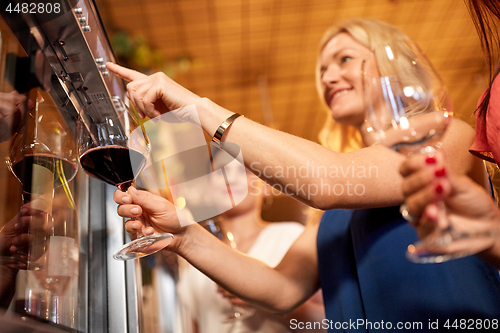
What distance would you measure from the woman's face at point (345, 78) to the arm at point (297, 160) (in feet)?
0.91

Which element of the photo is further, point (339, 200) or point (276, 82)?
point (276, 82)

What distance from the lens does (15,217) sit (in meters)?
0.48

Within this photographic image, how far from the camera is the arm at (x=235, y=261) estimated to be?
2.21 ft

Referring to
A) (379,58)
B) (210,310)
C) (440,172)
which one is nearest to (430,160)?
(440,172)

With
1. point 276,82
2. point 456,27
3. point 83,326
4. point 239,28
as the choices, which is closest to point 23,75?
point 83,326

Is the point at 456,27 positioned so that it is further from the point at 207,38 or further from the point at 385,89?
the point at 385,89

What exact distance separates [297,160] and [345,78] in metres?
0.44

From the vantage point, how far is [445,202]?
0.37m

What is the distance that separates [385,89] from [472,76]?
361 cm

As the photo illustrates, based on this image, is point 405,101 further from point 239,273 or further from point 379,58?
point 239,273

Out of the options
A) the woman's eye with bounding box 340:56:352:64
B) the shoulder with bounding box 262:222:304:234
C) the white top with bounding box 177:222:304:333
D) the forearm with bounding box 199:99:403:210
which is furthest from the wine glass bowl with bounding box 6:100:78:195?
the shoulder with bounding box 262:222:304:234

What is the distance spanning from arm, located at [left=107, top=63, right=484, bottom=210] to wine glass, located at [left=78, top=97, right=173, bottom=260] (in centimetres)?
8

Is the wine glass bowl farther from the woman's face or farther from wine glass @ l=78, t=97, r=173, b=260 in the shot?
the woman's face

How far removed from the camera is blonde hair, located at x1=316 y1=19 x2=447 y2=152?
17.7 inches
